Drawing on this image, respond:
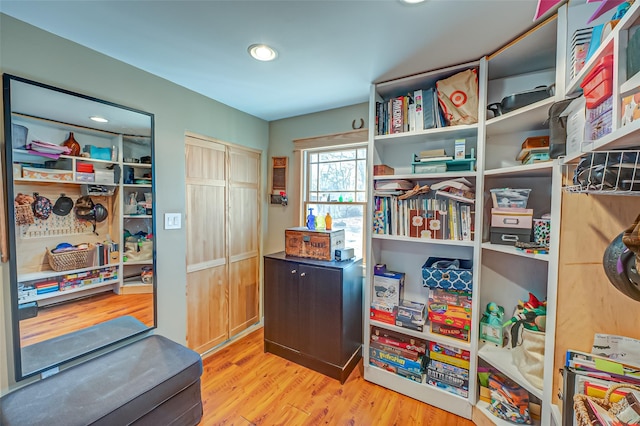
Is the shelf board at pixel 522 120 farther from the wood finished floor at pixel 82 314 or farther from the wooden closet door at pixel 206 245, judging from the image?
the wood finished floor at pixel 82 314

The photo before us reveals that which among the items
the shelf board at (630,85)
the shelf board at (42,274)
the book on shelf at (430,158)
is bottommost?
the shelf board at (42,274)

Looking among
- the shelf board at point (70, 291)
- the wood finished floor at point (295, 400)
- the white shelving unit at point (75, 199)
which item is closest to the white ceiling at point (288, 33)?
the white shelving unit at point (75, 199)

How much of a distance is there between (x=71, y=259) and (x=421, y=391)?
2.49 meters

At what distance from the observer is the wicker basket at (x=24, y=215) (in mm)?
1343

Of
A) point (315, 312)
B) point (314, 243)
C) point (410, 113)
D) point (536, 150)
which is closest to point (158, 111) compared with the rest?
point (314, 243)

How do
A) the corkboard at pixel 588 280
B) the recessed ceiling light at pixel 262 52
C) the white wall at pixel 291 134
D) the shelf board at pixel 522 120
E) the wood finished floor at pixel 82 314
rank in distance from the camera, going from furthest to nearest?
the white wall at pixel 291 134
the recessed ceiling light at pixel 262 52
the wood finished floor at pixel 82 314
the shelf board at pixel 522 120
the corkboard at pixel 588 280

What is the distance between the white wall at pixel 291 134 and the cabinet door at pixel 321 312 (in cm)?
84

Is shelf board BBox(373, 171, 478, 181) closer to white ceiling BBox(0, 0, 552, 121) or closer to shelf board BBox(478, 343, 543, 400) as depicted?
white ceiling BBox(0, 0, 552, 121)

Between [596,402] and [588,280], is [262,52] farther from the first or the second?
[596,402]

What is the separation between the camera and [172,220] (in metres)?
2.05

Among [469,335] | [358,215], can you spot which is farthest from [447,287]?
[358,215]

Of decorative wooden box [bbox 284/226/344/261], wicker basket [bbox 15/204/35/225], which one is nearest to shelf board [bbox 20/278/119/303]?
wicker basket [bbox 15/204/35/225]

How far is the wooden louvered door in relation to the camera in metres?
2.26

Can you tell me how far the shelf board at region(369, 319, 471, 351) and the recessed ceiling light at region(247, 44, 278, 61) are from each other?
6.71 feet
